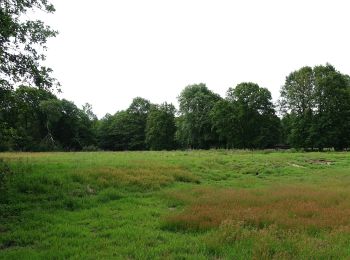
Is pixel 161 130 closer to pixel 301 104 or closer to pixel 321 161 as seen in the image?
pixel 301 104

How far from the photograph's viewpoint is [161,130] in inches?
4126

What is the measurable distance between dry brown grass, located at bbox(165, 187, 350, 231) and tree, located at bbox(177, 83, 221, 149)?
239ft

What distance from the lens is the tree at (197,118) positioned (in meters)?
94.4

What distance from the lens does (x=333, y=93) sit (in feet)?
234

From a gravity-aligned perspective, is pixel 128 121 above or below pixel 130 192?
above

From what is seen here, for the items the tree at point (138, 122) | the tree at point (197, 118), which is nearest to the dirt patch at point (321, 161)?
the tree at point (197, 118)

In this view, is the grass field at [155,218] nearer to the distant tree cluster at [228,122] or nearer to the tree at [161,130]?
the distant tree cluster at [228,122]

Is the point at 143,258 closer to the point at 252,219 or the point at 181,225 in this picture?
the point at 181,225

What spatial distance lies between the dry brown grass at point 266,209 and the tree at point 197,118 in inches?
2872

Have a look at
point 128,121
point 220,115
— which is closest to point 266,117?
point 220,115

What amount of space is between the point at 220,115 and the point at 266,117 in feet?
35.8

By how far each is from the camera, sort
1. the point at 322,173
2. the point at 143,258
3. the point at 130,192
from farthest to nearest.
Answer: the point at 322,173 → the point at 130,192 → the point at 143,258

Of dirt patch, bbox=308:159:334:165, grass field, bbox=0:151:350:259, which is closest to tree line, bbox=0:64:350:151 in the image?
dirt patch, bbox=308:159:334:165

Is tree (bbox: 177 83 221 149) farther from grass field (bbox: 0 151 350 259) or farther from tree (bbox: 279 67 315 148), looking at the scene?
grass field (bbox: 0 151 350 259)
